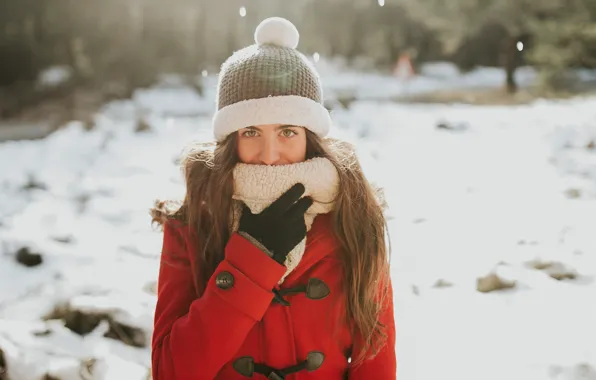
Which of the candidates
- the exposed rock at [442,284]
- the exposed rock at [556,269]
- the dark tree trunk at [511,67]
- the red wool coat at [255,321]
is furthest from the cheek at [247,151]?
the dark tree trunk at [511,67]

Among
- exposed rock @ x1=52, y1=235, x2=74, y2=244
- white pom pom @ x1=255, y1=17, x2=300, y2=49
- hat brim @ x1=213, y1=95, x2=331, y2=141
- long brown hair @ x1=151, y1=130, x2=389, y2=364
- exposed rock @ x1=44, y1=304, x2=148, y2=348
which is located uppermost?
white pom pom @ x1=255, y1=17, x2=300, y2=49

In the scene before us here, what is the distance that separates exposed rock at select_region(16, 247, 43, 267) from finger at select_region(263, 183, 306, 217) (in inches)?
114

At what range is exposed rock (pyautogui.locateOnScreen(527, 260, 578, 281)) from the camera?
11.3 feet

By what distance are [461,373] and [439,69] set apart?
3353cm

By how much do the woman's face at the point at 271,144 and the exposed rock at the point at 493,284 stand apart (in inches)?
83.3

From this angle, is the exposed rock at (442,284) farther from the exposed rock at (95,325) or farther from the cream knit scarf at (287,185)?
the cream knit scarf at (287,185)

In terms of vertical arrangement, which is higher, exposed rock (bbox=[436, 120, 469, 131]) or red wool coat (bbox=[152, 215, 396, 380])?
exposed rock (bbox=[436, 120, 469, 131])

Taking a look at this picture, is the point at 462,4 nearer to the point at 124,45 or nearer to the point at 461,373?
the point at 124,45

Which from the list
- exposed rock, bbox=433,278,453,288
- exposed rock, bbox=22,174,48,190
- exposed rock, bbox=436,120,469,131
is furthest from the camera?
exposed rock, bbox=436,120,469,131

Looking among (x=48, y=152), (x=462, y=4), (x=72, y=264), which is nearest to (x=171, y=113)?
(x=48, y=152)

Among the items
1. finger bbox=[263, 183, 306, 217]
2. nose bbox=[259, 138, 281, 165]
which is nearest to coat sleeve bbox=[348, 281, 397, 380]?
finger bbox=[263, 183, 306, 217]

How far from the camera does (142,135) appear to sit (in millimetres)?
9305

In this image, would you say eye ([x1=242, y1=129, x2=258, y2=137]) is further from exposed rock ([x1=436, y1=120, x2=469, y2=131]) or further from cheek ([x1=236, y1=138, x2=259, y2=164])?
exposed rock ([x1=436, y1=120, x2=469, y2=131])

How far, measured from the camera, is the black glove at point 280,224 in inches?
57.7
